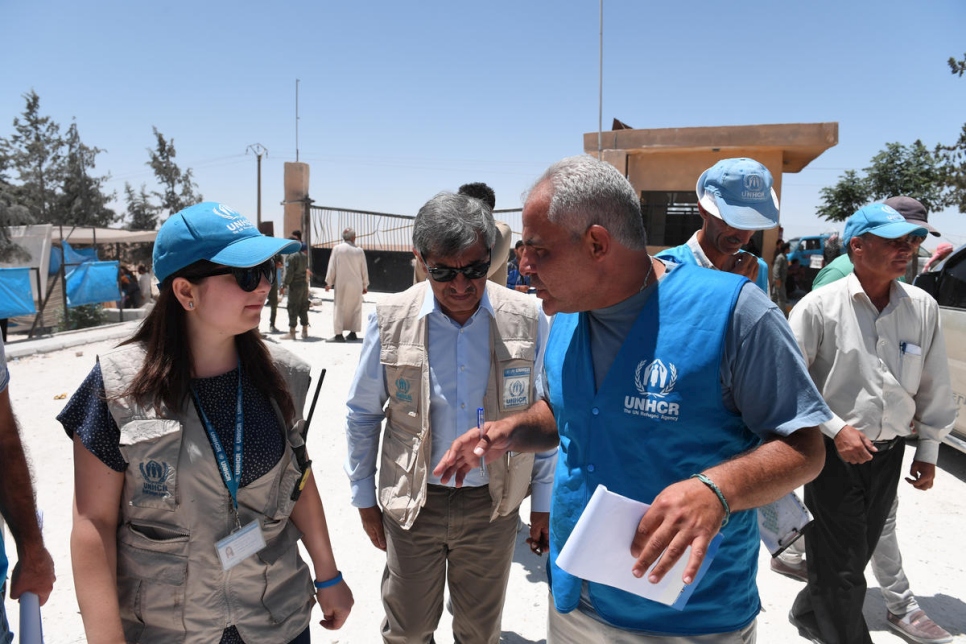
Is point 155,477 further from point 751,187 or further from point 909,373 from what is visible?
point 909,373

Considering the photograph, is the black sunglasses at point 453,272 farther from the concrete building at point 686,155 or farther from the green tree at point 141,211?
the green tree at point 141,211

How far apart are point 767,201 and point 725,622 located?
2.01m

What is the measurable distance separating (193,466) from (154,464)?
0.31 ft

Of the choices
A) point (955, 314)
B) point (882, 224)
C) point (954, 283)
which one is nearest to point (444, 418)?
point (882, 224)

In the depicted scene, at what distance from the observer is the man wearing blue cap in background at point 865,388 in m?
2.89

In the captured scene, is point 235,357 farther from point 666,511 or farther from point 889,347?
point 889,347

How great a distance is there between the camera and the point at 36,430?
629 cm

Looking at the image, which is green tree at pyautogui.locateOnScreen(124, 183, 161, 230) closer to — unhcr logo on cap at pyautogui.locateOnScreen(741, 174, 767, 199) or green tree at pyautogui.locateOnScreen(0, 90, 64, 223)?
green tree at pyautogui.locateOnScreen(0, 90, 64, 223)

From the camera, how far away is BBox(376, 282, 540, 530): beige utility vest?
2410 mm

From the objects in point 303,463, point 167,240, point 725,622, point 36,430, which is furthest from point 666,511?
point 36,430

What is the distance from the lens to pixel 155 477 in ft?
5.44

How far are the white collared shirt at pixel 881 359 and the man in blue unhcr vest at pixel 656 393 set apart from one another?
1.66 meters

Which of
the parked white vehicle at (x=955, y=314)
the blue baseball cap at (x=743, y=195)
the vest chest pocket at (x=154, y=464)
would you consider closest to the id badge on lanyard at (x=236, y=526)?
the vest chest pocket at (x=154, y=464)

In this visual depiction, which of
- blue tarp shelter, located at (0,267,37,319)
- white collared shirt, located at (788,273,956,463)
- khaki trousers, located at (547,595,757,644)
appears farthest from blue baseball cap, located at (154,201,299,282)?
blue tarp shelter, located at (0,267,37,319)
